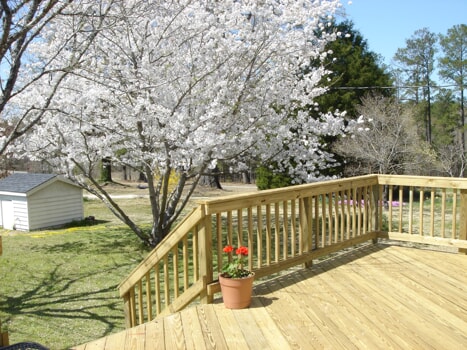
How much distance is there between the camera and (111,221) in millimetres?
13617

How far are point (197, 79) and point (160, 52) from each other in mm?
977

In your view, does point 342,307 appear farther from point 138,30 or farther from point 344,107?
point 344,107

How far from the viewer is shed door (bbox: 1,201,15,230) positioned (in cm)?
1264

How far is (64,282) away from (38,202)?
225 inches

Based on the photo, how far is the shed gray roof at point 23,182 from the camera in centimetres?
1230

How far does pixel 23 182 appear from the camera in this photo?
12844mm

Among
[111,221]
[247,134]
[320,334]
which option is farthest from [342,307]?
[111,221]

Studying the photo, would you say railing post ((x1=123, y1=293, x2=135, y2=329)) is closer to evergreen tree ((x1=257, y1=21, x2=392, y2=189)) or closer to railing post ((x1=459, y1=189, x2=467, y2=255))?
railing post ((x1=459, y1=189, x2=467, y2=255))

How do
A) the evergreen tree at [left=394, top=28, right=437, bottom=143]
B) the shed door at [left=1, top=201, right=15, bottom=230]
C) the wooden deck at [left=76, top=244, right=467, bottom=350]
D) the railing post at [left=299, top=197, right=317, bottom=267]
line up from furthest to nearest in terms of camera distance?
the evergreen tree at [left=394, top=28, right=437, bottom=143]
the shed door at [left=1, top=201, right=15, bottom=230]
the railing post at [left=299, top=197, right=317, bottom=267]
the wooden deck at [left=76, top=244, right=467, bottom=350]

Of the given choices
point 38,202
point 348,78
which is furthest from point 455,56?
point 38,202

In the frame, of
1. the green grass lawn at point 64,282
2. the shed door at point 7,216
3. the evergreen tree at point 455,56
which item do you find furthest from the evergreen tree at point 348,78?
the shed door at point 7,216

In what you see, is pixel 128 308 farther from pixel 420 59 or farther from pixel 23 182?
pixel 420 59

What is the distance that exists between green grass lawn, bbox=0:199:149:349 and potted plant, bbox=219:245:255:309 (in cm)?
251

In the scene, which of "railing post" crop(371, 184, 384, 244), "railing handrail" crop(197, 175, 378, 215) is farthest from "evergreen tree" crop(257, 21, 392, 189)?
"railing handrail" crop(197, 175, 378, 215)
